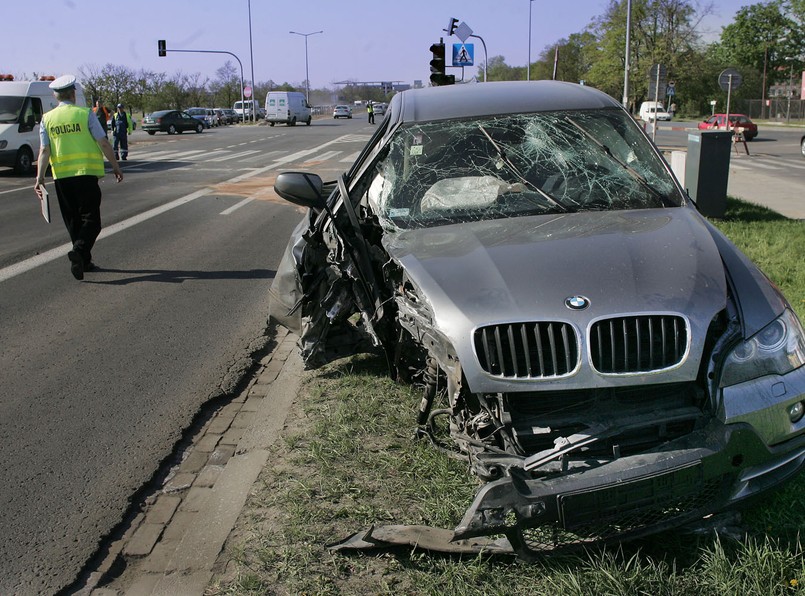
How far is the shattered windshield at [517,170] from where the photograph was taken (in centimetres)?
425

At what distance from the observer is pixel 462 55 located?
82.8 ft

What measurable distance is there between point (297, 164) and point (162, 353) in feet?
58.0

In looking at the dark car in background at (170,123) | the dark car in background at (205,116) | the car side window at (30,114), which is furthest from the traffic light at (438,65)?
the dark car in background at (205,116)

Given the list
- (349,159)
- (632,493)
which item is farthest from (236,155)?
(632,493)

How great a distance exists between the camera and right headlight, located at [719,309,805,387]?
9.75ft

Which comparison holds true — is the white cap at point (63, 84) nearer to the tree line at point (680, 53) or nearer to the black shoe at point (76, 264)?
the black shoe at point (76, 264)

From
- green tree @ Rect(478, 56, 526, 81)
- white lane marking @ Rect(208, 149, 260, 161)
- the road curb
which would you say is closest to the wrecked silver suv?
the road curb

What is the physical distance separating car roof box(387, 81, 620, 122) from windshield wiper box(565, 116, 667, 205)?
160 millimetres

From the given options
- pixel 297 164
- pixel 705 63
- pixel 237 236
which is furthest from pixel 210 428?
pixel 705 63

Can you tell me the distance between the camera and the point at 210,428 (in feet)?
15.4

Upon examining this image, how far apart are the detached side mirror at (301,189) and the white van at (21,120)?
17168mm

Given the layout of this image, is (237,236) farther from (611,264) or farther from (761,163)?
(761,163)

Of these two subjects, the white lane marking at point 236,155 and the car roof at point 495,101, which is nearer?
the car roof at point 495,101

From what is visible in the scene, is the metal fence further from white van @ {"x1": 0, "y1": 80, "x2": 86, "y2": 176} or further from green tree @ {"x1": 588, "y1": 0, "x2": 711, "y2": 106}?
white van @ {"x1": 0, "y1": 80, "x2": 86, "y2": 176}
